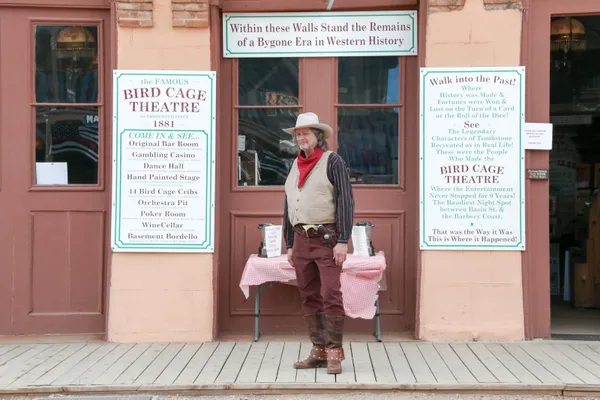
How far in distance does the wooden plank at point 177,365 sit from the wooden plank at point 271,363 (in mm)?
551

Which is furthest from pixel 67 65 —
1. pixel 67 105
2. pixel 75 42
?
pixel 67 105

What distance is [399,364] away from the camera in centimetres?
595

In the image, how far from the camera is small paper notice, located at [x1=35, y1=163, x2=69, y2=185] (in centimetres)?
711

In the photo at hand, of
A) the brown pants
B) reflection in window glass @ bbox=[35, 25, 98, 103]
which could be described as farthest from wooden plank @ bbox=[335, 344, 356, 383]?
reflection in window glass @ bbox=[35, 25, 98, 103]

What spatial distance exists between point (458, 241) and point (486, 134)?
101 centimetres

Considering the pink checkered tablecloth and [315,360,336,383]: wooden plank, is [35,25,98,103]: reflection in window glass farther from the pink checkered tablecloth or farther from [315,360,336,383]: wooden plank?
[315,360,336,383]: wooden plank

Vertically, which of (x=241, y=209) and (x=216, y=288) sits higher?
(x=241, y=209)

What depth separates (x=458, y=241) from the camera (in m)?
6.73

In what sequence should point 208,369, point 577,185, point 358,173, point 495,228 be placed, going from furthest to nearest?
point 577,185 → point 358,173 → point 495,228 → point 208,369

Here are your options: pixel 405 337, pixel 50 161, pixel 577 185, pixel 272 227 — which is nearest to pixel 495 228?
pixel 405 337

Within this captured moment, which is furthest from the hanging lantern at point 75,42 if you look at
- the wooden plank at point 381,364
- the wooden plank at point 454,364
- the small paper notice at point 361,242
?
the wooden plank at point 454,364

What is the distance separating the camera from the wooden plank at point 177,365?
5566 mm

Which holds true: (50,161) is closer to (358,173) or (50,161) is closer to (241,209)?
(241,209)

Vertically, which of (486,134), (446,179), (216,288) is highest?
(486,134)
